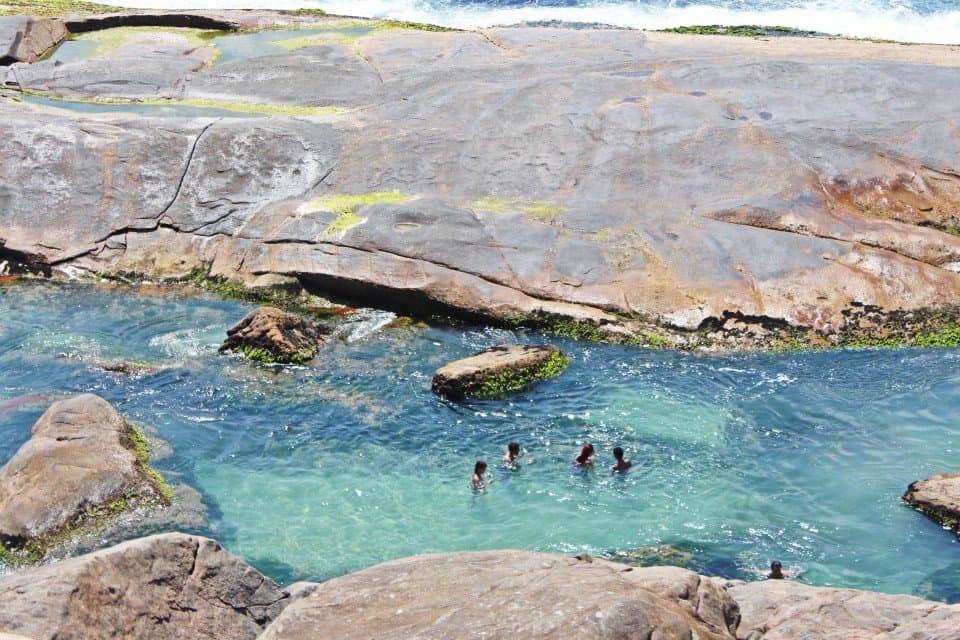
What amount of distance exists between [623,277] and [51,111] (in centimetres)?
1658

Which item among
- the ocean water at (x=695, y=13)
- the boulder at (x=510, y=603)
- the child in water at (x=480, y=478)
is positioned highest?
the ocean water at (x=695, y=13)

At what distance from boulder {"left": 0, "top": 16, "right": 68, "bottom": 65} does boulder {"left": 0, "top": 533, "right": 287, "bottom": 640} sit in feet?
80.3

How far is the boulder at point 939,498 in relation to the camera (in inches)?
621

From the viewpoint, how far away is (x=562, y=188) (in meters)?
25.0

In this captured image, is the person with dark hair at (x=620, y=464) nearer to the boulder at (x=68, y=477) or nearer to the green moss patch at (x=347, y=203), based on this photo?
the boulder at (x=68, y=477)

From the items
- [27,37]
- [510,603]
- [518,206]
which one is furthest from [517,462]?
[27,37]

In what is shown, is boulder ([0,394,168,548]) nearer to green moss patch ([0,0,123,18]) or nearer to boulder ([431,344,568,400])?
boulder ([431,344,568,400])

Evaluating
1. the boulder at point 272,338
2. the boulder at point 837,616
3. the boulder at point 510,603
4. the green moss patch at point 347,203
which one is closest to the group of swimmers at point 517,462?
the boulder at point 837,616

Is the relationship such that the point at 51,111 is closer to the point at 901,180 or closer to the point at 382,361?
the point at 382,361

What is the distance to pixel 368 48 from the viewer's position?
32.6 metres

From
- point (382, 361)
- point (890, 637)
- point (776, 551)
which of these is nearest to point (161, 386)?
point (382, 361)

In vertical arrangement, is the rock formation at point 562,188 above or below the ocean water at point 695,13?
below

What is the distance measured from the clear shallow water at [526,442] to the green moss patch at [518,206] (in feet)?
11.3

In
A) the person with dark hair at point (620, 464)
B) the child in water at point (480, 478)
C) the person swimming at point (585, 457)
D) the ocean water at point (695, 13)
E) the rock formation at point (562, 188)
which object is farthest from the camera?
the ocean water at point (695, 13)
